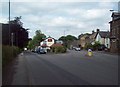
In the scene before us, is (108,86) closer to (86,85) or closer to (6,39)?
(86,85)

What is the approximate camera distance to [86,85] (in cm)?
1243

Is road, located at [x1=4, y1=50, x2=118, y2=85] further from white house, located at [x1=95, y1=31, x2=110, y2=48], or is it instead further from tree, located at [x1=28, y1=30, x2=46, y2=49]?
tree, located at [x1=28, y1=30, x2=46, y2=49]

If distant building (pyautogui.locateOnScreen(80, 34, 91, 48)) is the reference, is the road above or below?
below

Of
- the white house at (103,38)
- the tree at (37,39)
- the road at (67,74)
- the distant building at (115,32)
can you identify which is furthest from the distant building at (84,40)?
the road at (67,74)

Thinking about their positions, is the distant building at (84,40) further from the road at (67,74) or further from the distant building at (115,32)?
the road at (67,74)

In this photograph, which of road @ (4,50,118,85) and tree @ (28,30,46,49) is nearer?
road @ (4,50,118,85)

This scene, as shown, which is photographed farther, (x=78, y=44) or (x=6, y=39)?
(x=78, y=44)

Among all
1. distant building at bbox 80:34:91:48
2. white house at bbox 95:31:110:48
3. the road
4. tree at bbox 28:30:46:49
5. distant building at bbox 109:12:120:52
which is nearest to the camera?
the road

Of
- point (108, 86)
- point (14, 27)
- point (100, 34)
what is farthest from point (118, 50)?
point (108, 86)

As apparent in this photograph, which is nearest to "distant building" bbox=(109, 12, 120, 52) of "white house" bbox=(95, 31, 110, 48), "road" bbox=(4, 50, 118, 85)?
"white house" bbox=(95, 31, 110, 48)

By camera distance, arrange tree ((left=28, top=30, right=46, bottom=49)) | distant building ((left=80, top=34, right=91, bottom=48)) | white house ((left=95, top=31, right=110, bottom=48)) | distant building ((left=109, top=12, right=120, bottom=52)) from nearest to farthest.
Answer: distant building ((left=109, top=12, right=120, bottom=52)) → white house ((left=95, top=31, right=110, bottom=48)) → distant building ((left=80, top=34, right=91, bottom=48)) → tree ((left=28, top=30, right=46, bottom=49))

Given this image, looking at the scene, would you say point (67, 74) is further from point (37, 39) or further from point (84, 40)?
point (37, 39)

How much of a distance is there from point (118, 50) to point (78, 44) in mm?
109469

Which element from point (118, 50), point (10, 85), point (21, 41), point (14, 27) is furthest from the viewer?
point (21, 41)
